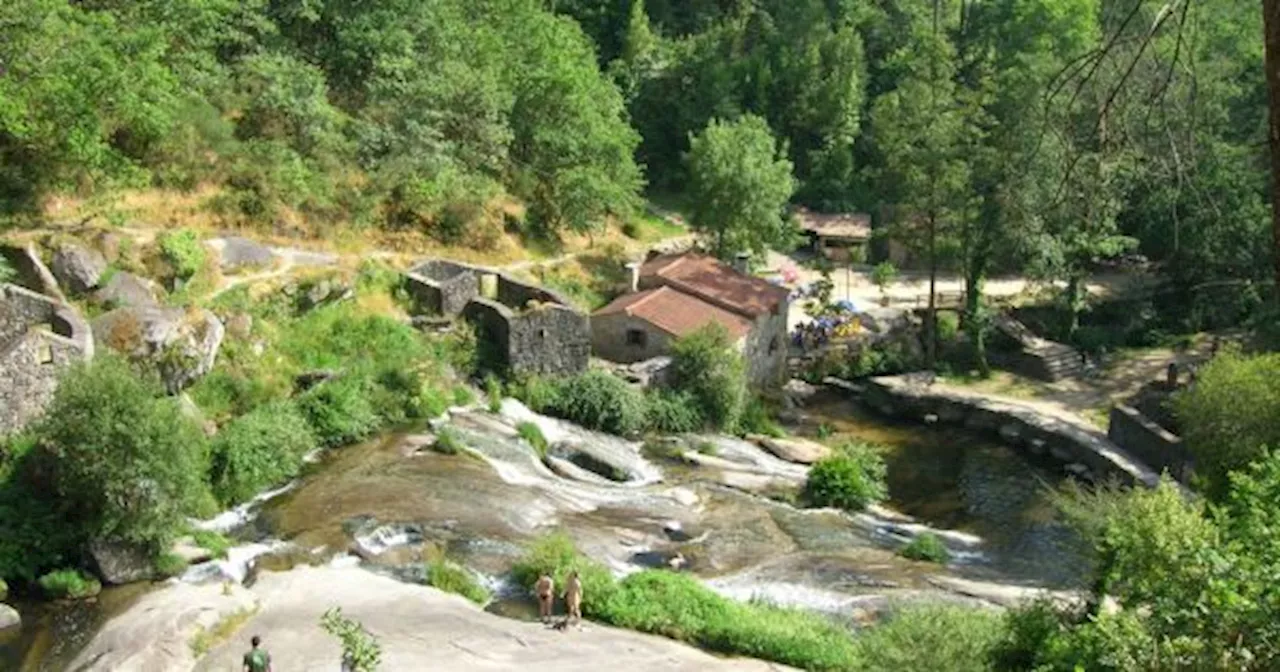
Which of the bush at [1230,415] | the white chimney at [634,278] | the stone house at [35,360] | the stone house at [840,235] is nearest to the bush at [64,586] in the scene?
the stone house at [35,360]

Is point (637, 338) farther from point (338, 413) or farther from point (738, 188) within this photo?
point (738, 188)

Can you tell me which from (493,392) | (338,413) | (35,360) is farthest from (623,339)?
(35,360)

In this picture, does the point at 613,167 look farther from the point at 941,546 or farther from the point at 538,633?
the point at 538,633

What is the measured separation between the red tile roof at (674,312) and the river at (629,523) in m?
4.47

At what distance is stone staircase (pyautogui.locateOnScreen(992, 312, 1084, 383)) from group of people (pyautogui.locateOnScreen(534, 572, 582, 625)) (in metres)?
27.7

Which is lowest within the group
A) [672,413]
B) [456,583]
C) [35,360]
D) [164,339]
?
[672,413]

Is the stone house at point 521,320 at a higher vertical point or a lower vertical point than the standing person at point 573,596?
higher

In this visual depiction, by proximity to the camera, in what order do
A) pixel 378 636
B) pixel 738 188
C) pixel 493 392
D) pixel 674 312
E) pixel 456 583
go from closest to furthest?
pixel 378 636 < pixel 456 583 < pixel 493 392 < pixel 674 312 < pixel 738 188

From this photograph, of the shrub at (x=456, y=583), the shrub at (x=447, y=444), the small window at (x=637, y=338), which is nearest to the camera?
the shrub at (x=456, y=583)

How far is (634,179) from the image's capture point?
48.1 m

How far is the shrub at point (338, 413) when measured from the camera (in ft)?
94.9

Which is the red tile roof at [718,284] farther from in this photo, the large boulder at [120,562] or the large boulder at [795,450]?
the large boulder at [120,562]

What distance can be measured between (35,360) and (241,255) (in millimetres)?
10807

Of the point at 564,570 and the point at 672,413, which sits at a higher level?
the point at 564,570
